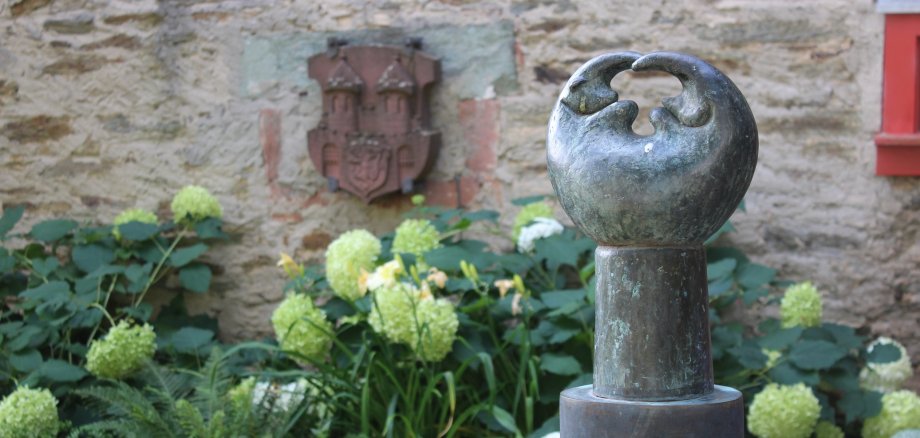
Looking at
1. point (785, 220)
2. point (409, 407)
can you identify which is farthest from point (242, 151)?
point (785, 220)

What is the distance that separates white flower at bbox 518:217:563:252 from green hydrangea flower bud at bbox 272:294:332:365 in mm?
719

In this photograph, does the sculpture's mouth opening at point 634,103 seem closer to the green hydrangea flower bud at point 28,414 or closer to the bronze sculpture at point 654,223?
A: the bronze sculpture at point 654,223

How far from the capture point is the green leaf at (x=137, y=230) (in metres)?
4.50

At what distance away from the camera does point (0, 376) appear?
411cm

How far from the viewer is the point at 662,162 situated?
2.08 m

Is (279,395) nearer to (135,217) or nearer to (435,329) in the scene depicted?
(435,329)

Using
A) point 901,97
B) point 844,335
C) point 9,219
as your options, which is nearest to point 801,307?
point 844,335

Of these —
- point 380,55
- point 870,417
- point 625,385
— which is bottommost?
point 870,417

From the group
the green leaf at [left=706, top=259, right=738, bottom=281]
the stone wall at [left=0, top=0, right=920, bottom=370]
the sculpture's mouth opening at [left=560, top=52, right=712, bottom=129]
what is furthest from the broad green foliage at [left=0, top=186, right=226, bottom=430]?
the sculpture's mouth opening at [left=560, top=52, right=712, bottom=129]

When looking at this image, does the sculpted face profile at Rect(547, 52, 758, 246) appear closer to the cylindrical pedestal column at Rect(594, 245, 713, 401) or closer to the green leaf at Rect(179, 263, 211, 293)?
the cylindrical pedestal column at Rect(594, 245, 713, 401)

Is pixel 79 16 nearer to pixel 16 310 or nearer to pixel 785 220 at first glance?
pixel 16 310

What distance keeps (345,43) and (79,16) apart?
1.12 meters

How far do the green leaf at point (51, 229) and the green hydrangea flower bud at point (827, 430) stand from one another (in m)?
2.81

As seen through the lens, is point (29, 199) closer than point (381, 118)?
No
